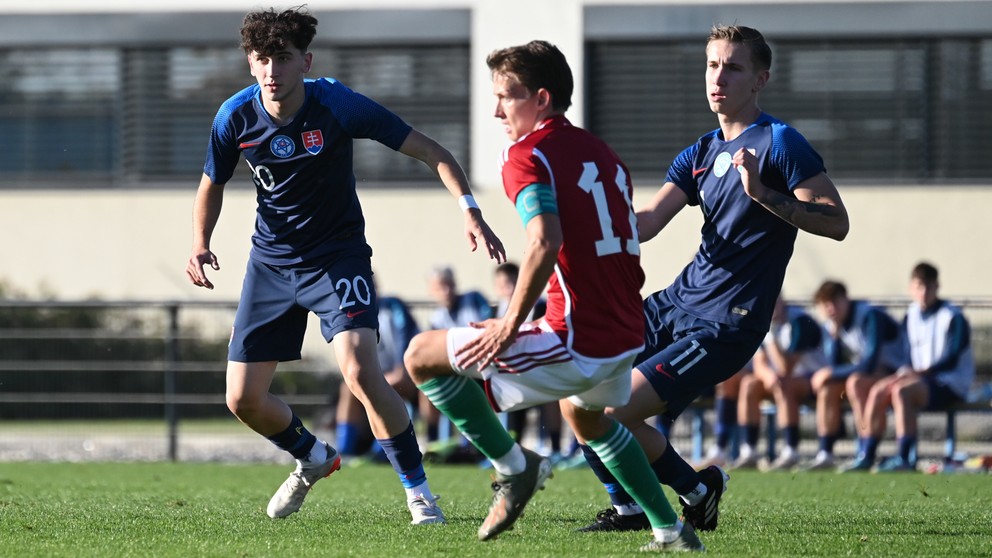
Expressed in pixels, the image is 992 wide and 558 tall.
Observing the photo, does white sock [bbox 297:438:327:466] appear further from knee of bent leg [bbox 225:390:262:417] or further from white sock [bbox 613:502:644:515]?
white sock [bbox 613:502:644:515]

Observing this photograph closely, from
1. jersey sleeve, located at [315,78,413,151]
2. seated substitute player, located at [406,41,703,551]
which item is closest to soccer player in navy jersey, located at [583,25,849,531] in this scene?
seated substitute player, located at [406,41,703,551]

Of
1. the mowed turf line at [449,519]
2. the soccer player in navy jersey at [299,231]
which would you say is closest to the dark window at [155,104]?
the mowed turf line at [449,519]

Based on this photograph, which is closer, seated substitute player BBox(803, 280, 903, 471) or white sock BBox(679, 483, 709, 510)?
white sock BBox(679, 483, 709, 510)

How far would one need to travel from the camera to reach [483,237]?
17.9ft

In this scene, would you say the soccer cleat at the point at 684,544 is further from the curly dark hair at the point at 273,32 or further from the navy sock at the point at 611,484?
the curly dark hair at the point at 273,32

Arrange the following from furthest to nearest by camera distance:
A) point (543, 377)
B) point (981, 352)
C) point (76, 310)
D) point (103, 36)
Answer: point (103, 36) → point (76, 310) → point (981, 352) → point (543, 377)

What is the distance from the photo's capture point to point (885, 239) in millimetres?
18234

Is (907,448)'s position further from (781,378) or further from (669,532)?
(669,532)

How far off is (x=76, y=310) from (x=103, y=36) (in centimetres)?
679

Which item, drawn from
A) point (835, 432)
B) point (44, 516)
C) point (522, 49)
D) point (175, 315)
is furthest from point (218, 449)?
point (522, 49)

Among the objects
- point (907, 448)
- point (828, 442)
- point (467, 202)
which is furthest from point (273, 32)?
point (907, 448)

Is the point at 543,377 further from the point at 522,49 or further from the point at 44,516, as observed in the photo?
the point at 44,516

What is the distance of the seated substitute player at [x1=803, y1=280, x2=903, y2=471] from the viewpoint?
11.8 m

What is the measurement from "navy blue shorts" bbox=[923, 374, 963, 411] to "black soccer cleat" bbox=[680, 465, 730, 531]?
6402 millimetres
